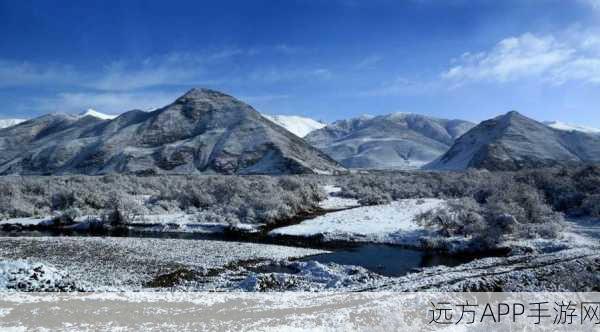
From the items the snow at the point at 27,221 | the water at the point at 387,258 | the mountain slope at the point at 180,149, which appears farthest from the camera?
the mountain slope at the point at 180,149

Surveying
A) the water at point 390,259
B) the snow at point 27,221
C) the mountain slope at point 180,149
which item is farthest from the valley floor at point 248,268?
the mountain slope at point 180,149

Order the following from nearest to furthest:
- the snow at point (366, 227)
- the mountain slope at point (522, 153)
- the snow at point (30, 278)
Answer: the snow at point (30, 278), the snow at point (366, 227), the mountain slope at point (522, 153)

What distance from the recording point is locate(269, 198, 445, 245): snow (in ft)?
119

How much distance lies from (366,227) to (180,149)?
431 ft

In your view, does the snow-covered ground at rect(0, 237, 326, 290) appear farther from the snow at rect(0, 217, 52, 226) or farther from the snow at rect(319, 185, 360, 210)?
the snow at rect(319, 185, 360, 210)

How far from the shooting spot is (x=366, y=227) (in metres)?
40.3

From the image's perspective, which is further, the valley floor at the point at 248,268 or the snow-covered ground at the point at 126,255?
the snow-covered ground at the point at 126,255

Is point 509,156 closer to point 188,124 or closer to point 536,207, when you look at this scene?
point 188,124

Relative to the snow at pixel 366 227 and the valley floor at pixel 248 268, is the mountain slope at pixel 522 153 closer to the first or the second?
the snow at pixel 366 227

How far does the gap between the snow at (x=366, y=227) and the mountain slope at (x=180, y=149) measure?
90.6 m

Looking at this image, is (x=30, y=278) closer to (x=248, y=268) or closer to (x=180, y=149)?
(x=248, y=268)

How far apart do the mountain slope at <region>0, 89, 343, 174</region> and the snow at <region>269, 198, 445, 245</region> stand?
90.6 meters

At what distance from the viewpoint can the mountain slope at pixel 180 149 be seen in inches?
5837

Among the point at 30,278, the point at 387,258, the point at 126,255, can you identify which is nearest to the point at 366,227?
the point at 387,258
